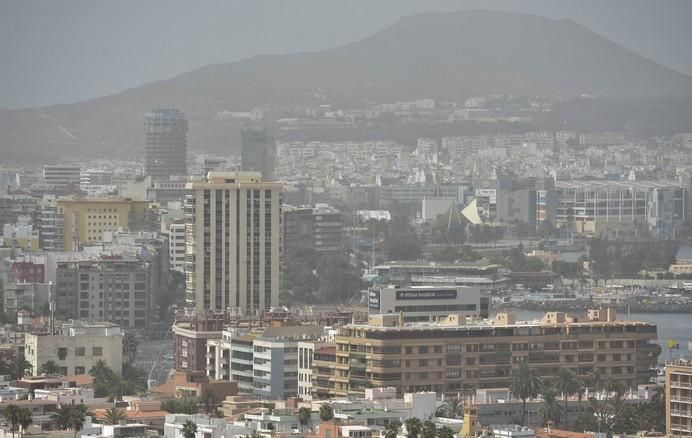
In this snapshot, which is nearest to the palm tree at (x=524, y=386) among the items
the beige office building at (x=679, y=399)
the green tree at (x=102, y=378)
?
the beige office building at (x=679, y=399)

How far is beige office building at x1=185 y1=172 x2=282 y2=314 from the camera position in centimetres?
5372

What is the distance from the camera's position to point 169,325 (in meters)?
62.4

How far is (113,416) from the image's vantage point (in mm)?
29625

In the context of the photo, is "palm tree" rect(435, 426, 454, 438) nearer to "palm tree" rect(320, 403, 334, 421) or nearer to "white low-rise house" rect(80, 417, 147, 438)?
"palm tree" rect(320, 403, 334, 421)

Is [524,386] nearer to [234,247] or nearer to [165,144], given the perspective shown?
[234,247]

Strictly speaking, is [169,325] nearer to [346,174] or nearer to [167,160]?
[167,160]

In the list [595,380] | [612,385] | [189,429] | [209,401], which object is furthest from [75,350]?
[189,429]

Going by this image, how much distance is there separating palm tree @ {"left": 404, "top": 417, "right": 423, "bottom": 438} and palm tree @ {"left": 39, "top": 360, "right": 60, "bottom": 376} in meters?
13.4

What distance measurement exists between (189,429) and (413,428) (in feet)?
8.53

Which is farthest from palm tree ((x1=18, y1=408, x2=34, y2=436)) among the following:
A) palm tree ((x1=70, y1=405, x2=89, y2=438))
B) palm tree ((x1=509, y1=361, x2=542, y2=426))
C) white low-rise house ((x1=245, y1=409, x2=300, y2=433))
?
palm tree ((x1=509, y1=361, x2=542, y2=426))

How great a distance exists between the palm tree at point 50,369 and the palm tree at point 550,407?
8.14m

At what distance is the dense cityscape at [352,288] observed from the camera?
3281 cm

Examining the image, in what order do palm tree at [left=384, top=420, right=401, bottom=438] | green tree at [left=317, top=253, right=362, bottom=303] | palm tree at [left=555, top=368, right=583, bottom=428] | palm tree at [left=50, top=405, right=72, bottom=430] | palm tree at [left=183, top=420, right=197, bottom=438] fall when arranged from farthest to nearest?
1. green tree at [left=317, top=253, right=362, bottom=303]
2. palm tree at [left=555, top=368, right=583, bottom=428]
3. palm tree at [left=50, top=405, right=72, bottom=430]
4. palm tree at [left=183, top=420, right=197, bottom=438]
5. palm tree at [left=384, top=420, right=401, bottom=438]

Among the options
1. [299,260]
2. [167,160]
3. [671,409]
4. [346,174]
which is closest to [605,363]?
[671,409]
